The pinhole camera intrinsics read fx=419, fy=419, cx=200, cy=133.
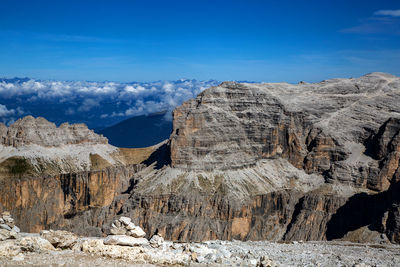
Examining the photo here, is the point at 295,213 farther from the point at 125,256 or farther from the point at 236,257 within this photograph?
the point at 125,256

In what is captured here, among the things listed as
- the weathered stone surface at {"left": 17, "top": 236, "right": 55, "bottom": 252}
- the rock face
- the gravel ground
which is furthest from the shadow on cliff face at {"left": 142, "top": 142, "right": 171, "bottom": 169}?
the weathered stone surface at {"left": 17, "top": 236, "right": 55, "bottom": 252}

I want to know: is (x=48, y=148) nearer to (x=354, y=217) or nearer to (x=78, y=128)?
(x=78, y=128)

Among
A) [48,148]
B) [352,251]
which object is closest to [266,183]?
[352,251]

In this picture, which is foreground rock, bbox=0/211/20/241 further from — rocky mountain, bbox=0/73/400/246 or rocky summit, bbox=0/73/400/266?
rocky mountain, bbox=0/73/400/246

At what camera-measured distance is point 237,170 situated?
131375 mm

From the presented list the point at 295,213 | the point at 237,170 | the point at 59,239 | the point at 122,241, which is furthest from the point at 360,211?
the point at 59,239

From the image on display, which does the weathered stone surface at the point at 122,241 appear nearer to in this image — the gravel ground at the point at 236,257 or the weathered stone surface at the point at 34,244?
the gravel ground at the point at 236,257

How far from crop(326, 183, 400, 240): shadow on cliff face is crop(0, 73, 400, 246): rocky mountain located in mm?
353

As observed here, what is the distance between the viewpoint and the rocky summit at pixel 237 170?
114938mm

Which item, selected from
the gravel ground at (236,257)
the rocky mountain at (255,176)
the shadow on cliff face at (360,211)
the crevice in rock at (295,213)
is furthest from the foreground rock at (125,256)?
the crevice in rock at (295,213)

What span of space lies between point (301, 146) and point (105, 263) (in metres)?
111

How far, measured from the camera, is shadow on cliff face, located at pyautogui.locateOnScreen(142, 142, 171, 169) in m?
141

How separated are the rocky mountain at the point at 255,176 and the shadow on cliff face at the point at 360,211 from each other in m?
0.35

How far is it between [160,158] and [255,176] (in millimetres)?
36427
